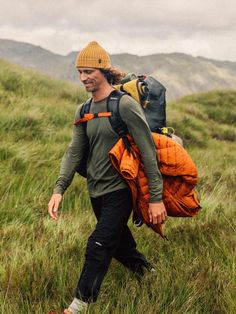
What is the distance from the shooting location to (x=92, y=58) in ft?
11.5

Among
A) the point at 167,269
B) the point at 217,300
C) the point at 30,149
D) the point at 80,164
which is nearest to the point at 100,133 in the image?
the point at 80,164

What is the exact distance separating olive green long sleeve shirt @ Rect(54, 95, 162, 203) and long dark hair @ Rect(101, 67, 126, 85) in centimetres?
24

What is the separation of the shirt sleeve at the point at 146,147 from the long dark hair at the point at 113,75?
0.41m

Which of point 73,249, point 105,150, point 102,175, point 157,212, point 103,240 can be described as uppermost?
point 105,150

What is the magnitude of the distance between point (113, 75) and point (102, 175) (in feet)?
2.75

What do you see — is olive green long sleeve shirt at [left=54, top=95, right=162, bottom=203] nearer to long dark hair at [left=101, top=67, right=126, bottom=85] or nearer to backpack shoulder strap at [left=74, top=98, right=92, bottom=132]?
backpack shoulder strap at [left=74, top=98, right=92, bottom=132]

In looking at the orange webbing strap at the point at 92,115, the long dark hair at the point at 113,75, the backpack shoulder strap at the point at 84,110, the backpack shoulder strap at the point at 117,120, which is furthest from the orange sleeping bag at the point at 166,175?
the long dark hair at the point at 113,75

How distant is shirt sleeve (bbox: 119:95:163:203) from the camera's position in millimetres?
3363

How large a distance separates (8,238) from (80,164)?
3.73 ft

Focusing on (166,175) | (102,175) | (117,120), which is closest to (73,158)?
(102,175)

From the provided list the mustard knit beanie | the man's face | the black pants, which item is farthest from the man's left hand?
the mustard knit beanie

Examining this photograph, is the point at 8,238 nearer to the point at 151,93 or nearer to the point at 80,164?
the point at 80,164

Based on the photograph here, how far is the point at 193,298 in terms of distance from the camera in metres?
3.19

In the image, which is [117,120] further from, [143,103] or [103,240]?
[103,240]
